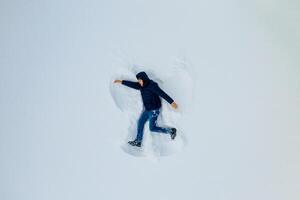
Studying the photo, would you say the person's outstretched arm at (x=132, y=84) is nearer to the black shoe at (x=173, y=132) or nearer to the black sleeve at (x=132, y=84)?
the black sleeve at (x=132, y=84)

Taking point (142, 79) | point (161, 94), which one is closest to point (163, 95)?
point (161, 94)

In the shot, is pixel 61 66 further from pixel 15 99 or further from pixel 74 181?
pixel 74 181

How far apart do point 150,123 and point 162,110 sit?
0.11 metres

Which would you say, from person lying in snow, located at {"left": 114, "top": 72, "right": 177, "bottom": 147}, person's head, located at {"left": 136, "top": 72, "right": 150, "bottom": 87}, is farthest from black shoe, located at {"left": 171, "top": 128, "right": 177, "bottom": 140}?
person's head, located at {"left": 136, "top": 72, "right": 150, "bottom": 87}

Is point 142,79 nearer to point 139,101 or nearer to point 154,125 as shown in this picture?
point 139,101

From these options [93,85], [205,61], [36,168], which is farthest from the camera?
[205,61]

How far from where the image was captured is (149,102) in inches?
94.2

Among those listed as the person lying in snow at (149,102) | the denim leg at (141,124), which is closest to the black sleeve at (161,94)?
the person lying in snow at (149,102)

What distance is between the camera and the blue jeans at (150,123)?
94.4 inches

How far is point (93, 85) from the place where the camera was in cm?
240

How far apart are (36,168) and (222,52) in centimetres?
126

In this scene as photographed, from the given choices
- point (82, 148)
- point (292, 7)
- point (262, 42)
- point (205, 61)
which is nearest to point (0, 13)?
point (82, 148)

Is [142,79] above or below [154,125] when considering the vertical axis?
above

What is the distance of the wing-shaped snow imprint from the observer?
241 cm
